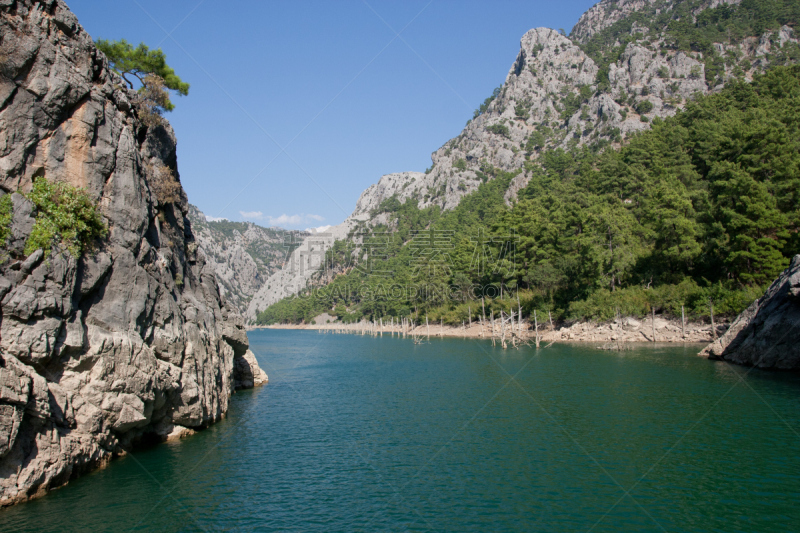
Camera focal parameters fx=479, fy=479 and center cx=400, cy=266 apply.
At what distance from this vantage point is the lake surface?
552 inches

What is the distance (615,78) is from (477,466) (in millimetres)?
164759

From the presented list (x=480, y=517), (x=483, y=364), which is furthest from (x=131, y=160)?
(x=483, y=364)

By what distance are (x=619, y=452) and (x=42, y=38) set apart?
2620 centimetres

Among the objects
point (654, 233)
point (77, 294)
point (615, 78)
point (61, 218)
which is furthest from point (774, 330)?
point (615, 78)

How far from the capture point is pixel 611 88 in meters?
152

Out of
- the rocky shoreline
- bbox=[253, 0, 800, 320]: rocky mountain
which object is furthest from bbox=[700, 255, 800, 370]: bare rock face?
bbox=[253, 0, 800, 320]: rocky mountain

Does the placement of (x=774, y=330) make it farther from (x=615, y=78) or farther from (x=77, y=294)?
(x=615, y=78)

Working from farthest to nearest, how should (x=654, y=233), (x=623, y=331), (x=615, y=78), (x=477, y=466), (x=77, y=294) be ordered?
1. (x=615, y=78)
2. (x=654, y=233)
3. (x=623, y=331)
4. (x=477, y=466)
5. (x=77, y=294)

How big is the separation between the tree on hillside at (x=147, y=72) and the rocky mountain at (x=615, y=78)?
11177 cm

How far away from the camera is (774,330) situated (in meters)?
35.0

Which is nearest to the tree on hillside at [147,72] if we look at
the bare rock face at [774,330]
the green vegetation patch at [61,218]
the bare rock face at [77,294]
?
the bare rock face at [77,294]

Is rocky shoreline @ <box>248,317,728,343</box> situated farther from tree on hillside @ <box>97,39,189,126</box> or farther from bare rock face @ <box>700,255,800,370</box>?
tree on hillside @ <box>97,39,189,126</box>

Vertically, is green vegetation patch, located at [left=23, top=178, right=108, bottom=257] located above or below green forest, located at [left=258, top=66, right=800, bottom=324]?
below

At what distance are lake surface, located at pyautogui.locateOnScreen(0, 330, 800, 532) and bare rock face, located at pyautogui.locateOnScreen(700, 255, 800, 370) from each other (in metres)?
2.82
